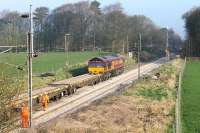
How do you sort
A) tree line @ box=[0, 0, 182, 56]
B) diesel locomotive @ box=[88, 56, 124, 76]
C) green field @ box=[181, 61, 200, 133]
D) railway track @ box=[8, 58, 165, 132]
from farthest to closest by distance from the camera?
tree line @ box=[0, 0, 182, 56] < diesel locomotive @ box=[88, 56, 124, 76] < railway track @ box=[8, 58, 165, 132] < green field @ box=[181, 61, 200, 133]

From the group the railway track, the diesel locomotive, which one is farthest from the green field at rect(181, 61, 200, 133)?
the diesel locomotive

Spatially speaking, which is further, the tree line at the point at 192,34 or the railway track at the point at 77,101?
the tree line at the point at 192,34

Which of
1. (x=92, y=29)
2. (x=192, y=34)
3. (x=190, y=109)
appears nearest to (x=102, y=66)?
(x=190, y=109)

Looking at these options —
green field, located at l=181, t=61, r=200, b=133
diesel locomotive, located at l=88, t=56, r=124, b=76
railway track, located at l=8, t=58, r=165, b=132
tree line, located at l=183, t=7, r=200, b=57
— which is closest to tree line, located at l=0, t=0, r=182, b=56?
tree line, located at l=183, t=7, r=200, b=57

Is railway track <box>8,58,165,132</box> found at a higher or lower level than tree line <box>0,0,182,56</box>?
lower

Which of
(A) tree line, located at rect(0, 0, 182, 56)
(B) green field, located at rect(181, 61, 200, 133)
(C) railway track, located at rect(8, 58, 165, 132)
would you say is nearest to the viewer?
(B) green field, located at rect(181, 61, 200, 133)

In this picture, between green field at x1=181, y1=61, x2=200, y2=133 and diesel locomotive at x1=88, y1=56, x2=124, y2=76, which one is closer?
green field at x1=181, y1=61, x2=200, y2=133

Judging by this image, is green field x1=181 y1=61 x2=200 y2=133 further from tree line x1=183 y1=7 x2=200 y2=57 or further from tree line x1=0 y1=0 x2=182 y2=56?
tree line x1=183 y1=7 x2=200 y2=57

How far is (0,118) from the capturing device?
49.9ft

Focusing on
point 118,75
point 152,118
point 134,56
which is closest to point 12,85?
point 152,118

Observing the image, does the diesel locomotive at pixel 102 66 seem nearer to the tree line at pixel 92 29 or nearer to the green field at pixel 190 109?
the green field at pixel 190 109

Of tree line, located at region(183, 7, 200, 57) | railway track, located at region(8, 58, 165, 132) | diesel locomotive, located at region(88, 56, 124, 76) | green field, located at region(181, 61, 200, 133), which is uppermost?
tree line, located at region(183, 7, 200, 57)

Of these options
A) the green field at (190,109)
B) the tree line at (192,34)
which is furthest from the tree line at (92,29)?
the green field at (190,109)

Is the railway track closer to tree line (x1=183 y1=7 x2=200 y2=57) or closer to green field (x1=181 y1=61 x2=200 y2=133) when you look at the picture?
green field (x1=181 y1=61 x2=200 y2=133)
